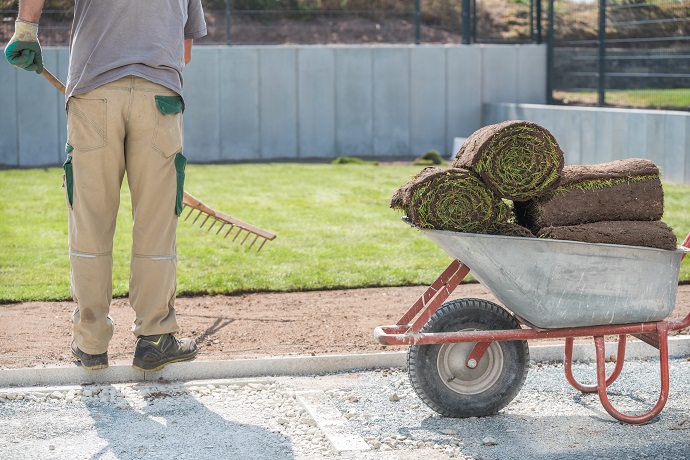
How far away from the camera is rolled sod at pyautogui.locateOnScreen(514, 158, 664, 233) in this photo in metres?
4.05

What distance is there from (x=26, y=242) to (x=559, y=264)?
556 centimetres

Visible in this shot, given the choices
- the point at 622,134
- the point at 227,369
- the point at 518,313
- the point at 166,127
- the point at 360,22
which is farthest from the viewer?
the point at 360,22


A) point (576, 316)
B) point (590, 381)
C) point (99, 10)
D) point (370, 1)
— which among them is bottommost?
point (590, 381)

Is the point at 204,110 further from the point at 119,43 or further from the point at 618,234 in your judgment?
the point at 618,234

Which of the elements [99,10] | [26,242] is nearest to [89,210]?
[99,10]

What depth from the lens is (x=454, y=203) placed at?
3949 millimetres

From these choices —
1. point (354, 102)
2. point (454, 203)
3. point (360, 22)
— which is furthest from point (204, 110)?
point (454, 203)

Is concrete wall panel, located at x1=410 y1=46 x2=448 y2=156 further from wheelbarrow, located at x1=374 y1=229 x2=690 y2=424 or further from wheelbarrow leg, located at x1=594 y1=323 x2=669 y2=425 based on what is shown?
wheelbarrow leg, located at x1=594 y1=323 x2=669 y2=425

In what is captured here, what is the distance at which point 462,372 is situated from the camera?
4199mm

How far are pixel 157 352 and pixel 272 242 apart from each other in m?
3.78

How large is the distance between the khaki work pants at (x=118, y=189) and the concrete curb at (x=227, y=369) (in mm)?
159

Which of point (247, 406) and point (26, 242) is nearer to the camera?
point (247, 406)

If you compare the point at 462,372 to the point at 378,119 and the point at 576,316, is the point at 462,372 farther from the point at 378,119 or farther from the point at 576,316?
the point at 378,119

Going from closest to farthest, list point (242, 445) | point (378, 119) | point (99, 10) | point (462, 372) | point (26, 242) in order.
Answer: point (242, 445) < point (462, 372) < point (99, 10) < point (26, 242) < point (378, 119)
